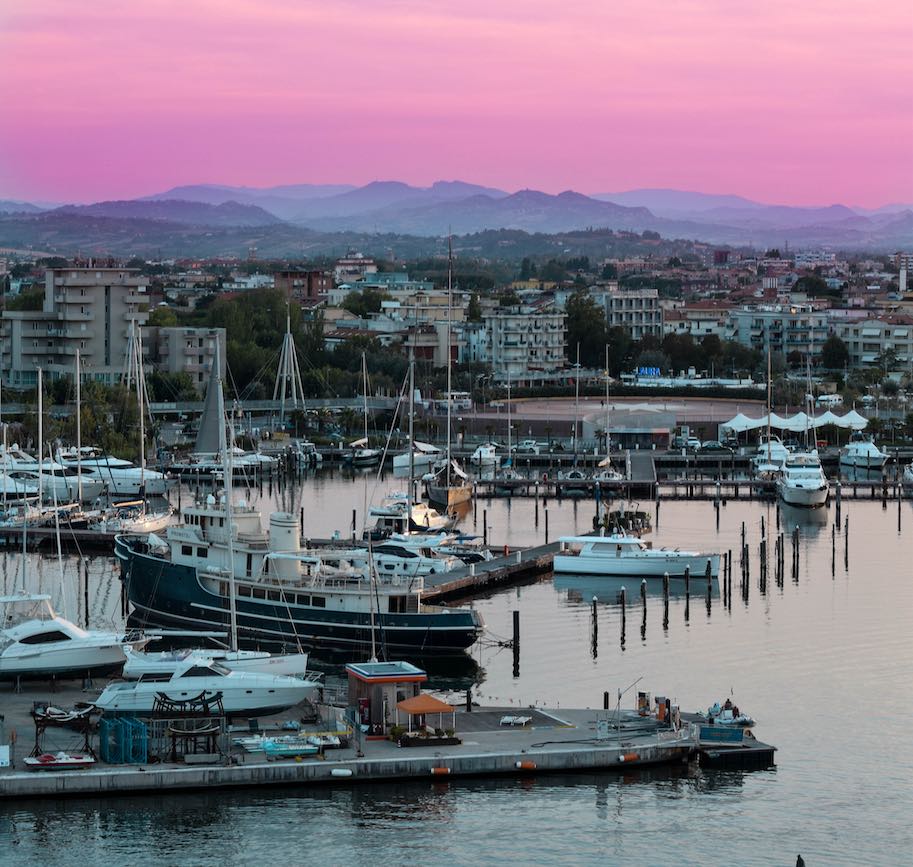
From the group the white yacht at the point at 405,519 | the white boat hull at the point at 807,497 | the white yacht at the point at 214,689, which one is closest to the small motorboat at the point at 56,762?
the white yacht at the point at 214,689

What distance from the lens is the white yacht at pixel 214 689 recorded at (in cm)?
2530

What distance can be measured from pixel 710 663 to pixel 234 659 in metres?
8.65

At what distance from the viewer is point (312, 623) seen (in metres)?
31.2

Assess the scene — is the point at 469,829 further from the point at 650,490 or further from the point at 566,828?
the point at 650,490

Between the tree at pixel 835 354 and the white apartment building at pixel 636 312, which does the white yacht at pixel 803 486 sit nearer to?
the tree at pixel 835 354

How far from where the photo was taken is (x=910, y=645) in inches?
1339

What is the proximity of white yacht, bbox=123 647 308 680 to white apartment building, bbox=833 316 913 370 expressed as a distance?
72580mm

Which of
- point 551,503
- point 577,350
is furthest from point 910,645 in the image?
point 577,350

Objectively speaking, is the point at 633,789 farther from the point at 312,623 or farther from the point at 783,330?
the point at 783,330

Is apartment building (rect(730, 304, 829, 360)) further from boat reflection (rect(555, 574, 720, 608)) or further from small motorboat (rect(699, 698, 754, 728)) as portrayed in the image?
small motorboat (rect(699, 698, 754, 728))

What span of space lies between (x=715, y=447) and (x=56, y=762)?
1758 inches

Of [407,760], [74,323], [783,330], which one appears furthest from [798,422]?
[407,760]

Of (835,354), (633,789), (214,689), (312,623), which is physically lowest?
(633,789)

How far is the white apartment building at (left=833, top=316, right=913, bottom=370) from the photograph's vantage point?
97188mm
